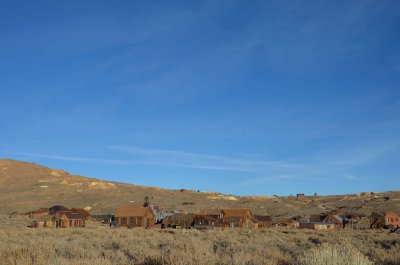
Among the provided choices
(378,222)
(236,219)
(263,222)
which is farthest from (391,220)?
(236,219)

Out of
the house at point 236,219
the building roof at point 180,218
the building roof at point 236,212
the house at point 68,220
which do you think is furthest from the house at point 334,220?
the house at point 68,220

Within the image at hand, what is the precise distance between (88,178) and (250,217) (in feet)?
300

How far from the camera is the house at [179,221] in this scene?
198ft

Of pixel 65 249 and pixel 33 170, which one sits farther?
pixel 33 170

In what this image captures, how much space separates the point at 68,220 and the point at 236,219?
23859 millimetres

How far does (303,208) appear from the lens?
94250mm

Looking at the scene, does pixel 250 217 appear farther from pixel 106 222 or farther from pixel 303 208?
pixel 303 208

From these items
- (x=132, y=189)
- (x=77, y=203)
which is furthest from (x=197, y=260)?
(x=132, y=189)

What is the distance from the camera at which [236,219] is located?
61.6 metres

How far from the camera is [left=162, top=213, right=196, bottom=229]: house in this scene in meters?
60.3

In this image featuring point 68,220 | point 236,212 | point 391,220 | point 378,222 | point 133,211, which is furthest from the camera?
point 133,211

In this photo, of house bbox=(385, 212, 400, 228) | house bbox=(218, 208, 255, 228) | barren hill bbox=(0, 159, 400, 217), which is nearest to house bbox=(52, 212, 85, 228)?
house bbox=(218, 208, 255, 228)

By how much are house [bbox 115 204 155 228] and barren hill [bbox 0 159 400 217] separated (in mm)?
19340

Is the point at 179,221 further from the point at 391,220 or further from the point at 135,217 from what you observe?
the point at 391,220
